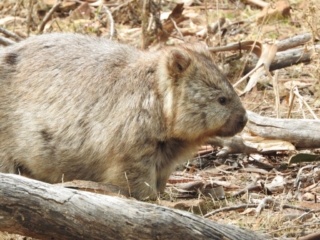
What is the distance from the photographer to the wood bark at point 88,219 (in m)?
4.11

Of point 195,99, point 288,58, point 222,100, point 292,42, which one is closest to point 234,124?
point 222,100

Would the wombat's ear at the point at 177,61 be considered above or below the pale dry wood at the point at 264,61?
above

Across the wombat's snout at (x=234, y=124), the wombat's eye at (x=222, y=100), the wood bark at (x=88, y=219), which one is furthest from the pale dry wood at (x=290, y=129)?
the wood bark at (x=88, y=219)

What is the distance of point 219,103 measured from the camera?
20.8ft

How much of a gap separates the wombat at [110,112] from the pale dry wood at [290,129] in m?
0.94

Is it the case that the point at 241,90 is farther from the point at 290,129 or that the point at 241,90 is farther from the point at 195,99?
the point at 195,99

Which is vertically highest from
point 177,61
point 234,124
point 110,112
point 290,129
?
point 177,61

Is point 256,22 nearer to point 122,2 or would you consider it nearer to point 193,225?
point 122,2

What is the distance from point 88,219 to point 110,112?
2.15 meters

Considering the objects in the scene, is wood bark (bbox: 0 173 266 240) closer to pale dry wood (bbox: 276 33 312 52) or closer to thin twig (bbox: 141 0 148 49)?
thin twig (bbox: 141 0 148 49)

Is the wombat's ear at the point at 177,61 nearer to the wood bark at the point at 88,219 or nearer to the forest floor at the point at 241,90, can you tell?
the forest floor at the point at 241,90

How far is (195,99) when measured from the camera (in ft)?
20.6

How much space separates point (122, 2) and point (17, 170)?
17.7 ft

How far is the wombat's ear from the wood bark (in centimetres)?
221
